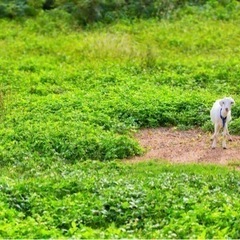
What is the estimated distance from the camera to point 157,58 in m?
16.9

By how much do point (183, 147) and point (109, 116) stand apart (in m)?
1.74

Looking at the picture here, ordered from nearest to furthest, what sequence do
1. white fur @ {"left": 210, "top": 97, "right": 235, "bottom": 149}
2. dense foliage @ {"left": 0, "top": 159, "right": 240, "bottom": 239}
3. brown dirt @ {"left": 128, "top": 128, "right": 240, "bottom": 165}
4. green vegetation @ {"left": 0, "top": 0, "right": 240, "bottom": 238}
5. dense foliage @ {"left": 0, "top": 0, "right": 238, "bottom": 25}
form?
1. dense foliage @ {"left": 0, "top": 159, "right": 240, "bottom": 239}
2. green vegetation @ {"left": 0, "top": 0, "right": 240, "bottom": 238}
3. brown dirt @ {"left": 128, "top": 128, "right": 240, "bottom": 165}
4. white fur @ {"left": 210, "top": 97, "right": 235, "bottom": 149}
5. dense foliage @ {"left": 0, "top": 0, "right": 238, "bottom": 25}

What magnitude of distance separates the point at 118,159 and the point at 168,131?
1948 millimetres

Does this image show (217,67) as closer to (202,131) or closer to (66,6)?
(202,131)

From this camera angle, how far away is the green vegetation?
26.5 ft

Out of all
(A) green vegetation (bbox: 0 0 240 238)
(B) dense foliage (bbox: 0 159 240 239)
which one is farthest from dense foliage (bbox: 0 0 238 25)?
(B) dense foliage (bbox: 0 159 240 239)

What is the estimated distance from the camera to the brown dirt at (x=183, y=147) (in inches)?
443

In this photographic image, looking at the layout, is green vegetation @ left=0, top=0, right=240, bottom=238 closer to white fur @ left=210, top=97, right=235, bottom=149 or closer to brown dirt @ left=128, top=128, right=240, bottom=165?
brown dirt @ left=128, top=128, right=240, bottom=165

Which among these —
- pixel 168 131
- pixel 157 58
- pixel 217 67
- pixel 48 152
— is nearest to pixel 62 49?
Answer: pixel 157 58

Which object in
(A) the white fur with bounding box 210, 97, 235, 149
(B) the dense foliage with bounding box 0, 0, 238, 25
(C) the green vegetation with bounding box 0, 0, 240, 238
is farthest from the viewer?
(B) the dense foliage with bounding box 0, 0, 238, 25

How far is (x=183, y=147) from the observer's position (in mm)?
11852

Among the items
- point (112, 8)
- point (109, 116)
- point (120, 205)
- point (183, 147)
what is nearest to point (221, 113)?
point (183, 147)

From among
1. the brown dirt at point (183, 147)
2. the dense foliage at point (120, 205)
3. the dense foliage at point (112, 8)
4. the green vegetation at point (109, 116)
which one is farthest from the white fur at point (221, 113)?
the dense foliage at point (112, 8)

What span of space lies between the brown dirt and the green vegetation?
0.26 meters
